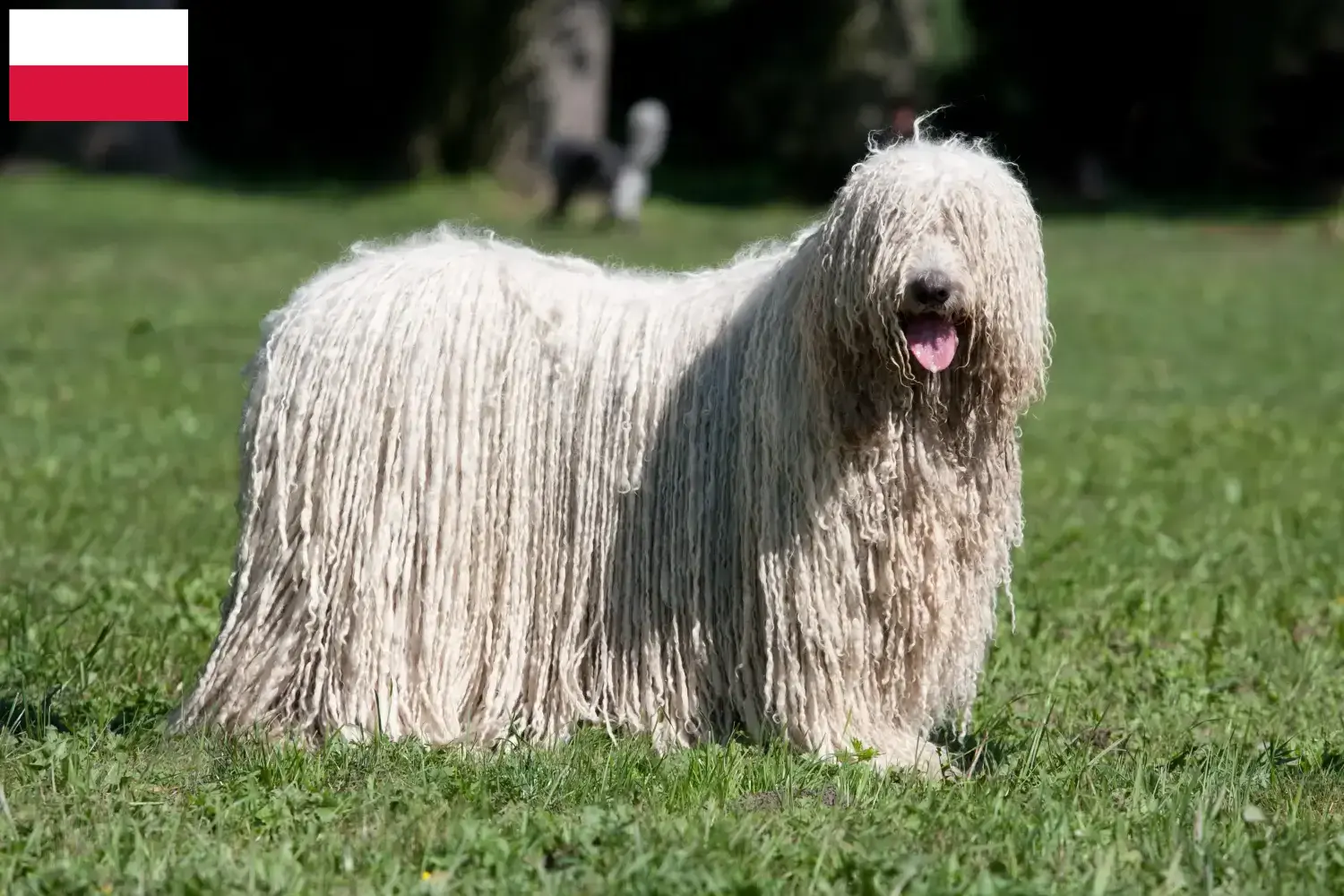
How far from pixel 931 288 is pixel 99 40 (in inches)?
105

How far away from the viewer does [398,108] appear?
113ft

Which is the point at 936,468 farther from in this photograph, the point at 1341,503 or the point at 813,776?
the point at 1341,503

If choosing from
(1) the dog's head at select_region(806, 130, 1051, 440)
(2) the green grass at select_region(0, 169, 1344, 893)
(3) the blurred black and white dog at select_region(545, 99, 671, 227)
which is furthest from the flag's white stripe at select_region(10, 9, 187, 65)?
(3) the blurred black and white dog at select_region(545, 99, 671, 227)

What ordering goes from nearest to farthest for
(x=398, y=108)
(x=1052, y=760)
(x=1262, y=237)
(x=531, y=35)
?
1. (x=1052, y=760)
2. (x=1262, y=237)
3. (x=531, y=35)
4. (x=398, y=108)

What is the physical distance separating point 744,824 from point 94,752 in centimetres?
173

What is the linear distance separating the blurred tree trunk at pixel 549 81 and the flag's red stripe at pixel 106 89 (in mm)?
23852

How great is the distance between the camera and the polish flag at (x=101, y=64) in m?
5.64

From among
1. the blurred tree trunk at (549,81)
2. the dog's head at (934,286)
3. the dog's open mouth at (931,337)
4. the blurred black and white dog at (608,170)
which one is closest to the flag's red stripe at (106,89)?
the dog's head at (934,286)

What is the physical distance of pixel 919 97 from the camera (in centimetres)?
2911

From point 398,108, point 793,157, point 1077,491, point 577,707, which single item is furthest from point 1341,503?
point 398,108

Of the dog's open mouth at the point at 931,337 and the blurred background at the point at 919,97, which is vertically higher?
the blurred background at the point at 919,97

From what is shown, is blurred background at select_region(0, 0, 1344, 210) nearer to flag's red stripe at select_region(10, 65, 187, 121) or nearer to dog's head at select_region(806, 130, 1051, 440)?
flag's red stripe at select_region(10, 65, 187, 121)

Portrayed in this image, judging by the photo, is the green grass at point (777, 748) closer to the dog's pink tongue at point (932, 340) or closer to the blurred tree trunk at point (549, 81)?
the dog's pink tongue at point (932, 340)

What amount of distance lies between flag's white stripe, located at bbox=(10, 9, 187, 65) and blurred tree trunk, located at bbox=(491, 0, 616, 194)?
2385 centimetres
